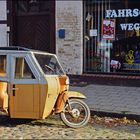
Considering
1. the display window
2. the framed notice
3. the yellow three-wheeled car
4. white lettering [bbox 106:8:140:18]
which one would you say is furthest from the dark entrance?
the yellow three-wheeled car

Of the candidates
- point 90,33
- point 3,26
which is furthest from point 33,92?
point 3,26

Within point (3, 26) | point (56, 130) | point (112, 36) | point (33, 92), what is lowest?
point (56, 130)

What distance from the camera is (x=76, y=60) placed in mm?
14586

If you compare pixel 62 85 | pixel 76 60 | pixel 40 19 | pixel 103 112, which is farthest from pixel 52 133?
pixel 40 19

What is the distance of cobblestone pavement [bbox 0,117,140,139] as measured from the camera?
785 centimetres

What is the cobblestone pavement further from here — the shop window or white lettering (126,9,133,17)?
white lettering (126,9,133,17)

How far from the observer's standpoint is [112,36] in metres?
14.2

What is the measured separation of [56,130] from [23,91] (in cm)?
99

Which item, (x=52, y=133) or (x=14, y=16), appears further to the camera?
(x=14, y=16)

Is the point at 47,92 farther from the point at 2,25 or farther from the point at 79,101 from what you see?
the point at 2,25

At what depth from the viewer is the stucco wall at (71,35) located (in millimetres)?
14508

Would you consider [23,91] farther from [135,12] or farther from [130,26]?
[135,12]

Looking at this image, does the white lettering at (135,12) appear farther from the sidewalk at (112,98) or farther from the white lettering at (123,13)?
the sidewalk at (112,98)

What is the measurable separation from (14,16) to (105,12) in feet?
11.6
